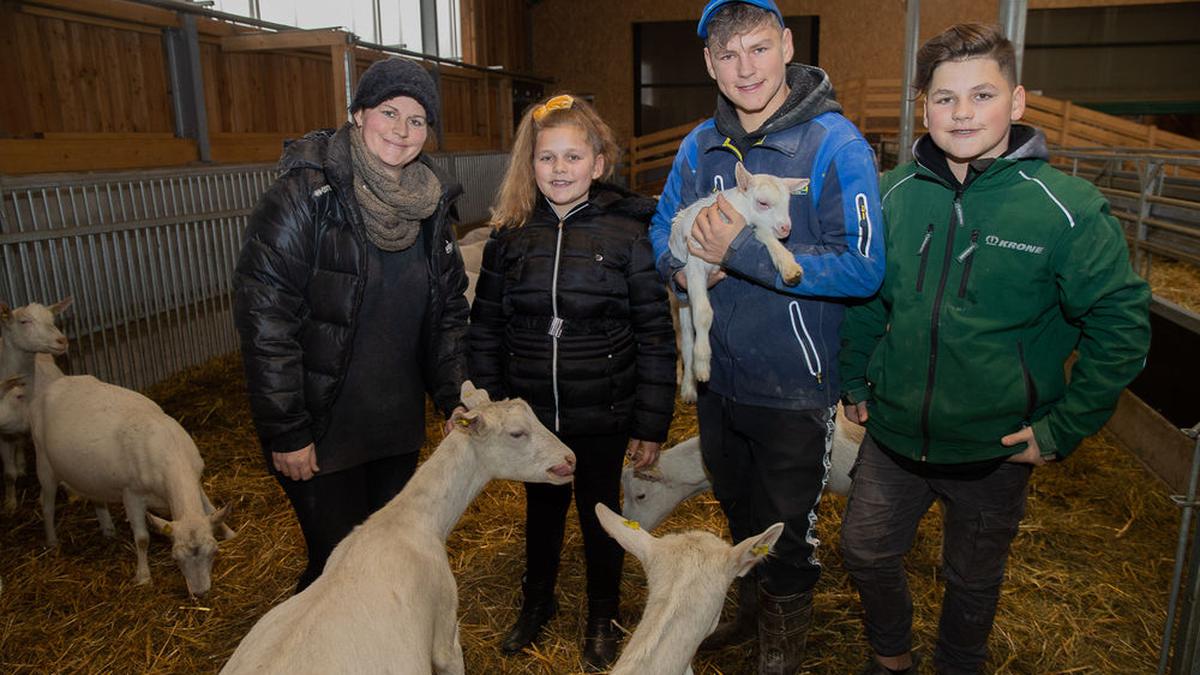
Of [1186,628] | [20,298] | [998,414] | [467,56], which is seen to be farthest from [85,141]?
[467,56]

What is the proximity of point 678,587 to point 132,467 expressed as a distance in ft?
10.8

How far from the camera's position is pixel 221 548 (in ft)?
14.1

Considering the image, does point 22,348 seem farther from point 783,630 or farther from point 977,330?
point 977,330

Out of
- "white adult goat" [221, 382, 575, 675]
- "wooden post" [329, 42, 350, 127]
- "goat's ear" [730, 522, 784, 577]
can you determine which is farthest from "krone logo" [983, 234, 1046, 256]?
"wooden post" [329, 42, 350, 127]

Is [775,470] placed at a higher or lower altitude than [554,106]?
lower

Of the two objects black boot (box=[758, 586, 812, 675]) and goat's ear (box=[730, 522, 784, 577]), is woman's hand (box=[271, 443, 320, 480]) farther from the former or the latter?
black boot (box=[758, 586, 812, 675])

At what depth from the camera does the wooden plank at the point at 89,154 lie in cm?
648

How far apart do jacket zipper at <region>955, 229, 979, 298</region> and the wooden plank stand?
6.99 meters

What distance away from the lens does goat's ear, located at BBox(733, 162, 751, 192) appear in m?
2.38

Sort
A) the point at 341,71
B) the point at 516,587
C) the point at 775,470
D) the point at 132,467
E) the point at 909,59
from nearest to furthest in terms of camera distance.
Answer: the point at 775,470
the point at 516,587
the point at 132,467
the point at 909,59
the point at 341,71

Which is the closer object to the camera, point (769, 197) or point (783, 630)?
point (769, 197)

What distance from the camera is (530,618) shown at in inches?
131

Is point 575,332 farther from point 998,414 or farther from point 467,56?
point 467,56

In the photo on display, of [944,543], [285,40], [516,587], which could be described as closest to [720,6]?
[944,543]
